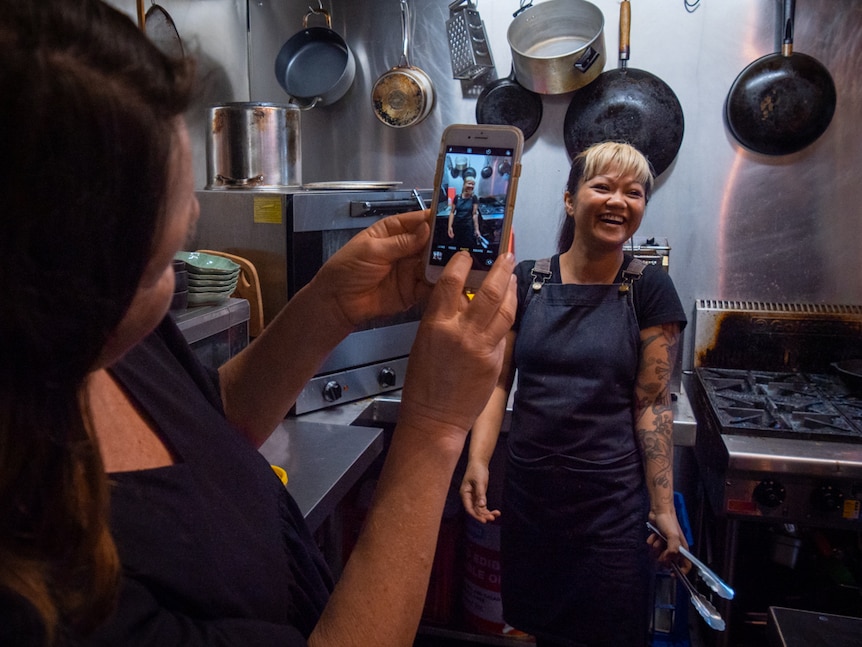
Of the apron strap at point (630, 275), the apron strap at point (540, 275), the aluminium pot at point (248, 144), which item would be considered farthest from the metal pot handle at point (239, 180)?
the apron strap at point (630, 275)

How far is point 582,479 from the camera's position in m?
1.61

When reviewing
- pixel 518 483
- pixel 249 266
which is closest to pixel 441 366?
pixel 518 483

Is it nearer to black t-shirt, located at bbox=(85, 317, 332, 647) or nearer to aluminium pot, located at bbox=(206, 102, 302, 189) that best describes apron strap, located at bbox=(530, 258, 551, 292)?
aluminium pot, located at bbox=(206, 102, 302, 189)

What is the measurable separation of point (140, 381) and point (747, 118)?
213 centimetres

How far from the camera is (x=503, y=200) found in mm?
934

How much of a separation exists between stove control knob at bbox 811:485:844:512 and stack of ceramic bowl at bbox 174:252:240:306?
1487 mm

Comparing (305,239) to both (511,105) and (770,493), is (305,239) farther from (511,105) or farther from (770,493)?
(770,493)

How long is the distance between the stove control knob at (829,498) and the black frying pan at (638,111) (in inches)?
44.3

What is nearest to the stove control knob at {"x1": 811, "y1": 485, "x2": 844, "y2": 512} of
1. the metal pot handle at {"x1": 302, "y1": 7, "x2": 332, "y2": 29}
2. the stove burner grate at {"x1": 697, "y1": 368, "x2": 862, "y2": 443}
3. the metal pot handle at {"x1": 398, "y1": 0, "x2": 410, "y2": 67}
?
the stove burner grate at {"x1": 697, "y1": 368, "x2": 862, "y2": 443}

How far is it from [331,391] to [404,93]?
3.82ft

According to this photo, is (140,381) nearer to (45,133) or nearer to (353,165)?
(45,133)

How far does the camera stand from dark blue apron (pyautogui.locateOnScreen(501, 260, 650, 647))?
159 cm

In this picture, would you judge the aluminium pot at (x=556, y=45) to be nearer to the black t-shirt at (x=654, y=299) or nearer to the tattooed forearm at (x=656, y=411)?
the black t-shirt at (x=654, y=299)

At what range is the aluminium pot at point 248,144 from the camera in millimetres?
1927
